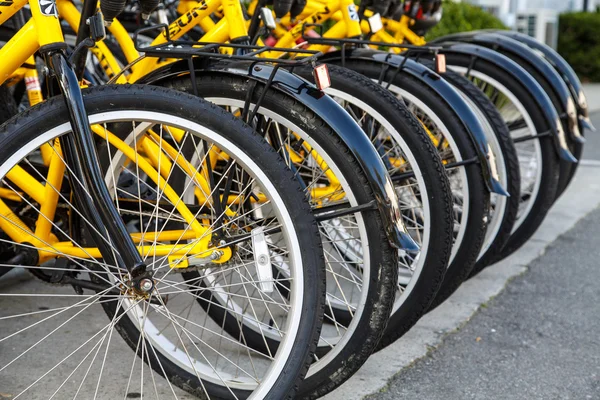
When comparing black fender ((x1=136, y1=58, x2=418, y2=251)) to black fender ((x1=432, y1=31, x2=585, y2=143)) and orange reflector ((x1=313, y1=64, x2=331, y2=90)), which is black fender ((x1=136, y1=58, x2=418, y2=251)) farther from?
black fender ((x1=432, y1=31, x2=585, y2=143))

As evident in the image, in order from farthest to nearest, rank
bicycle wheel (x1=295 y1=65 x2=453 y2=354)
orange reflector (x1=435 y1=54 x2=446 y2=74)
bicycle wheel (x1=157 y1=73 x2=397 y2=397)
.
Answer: orange reflector (x1=435 y1=54 x2=446 y2=74), bicycle wheel (x1=295 y1=65 x2=453 y2=354), bicycle wheel (x1=157 y1=73 x2=397 y2=397)

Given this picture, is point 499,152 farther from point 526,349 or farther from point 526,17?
point 526,17

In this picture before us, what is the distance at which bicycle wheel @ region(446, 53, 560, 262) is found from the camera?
405 centimetres

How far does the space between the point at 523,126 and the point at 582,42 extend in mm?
13388

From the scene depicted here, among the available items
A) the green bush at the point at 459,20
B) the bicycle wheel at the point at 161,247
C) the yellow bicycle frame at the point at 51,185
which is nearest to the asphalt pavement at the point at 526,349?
the bicycle wheel at the point at 161,247

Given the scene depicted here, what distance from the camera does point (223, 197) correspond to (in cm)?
241

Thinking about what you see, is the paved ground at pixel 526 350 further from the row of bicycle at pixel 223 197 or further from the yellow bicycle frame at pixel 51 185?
the yellow bicycle frame at pixel 51 185

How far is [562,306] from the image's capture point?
3.88 metres

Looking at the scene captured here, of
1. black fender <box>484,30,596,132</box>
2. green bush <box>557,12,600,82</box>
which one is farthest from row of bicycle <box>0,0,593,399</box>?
green bush <box>557,12,600,82</box>

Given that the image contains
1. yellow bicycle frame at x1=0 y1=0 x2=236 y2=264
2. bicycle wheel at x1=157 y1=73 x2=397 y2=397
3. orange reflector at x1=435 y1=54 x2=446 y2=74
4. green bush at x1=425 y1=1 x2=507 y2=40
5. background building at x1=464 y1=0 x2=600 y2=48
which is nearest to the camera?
yellow bicycle frame at x1=0 y1=0 x2=236 y2=264

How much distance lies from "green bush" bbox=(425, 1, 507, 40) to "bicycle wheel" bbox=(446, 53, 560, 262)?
5.83 m

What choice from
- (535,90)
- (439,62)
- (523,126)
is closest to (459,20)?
(523,126)

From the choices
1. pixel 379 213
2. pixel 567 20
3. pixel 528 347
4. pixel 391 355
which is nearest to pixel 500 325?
pixel 528 347

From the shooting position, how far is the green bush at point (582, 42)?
1631 centimetres
